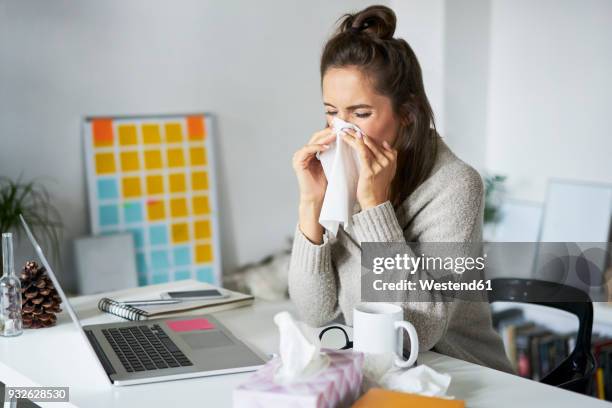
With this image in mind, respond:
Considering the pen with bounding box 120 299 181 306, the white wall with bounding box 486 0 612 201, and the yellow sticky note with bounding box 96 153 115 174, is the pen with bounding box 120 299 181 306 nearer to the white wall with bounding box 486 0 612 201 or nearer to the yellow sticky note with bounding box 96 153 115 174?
the yellow sticky note with bounding box 96 153 115 174

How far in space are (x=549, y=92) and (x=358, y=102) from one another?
212 cm

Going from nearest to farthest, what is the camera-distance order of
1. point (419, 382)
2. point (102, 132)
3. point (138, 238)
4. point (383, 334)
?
point (419, 382), point (383, 334), point (102, 132), point (138, 238)

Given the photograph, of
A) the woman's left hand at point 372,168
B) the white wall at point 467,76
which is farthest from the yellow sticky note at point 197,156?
the woman's left hand at point 372,168

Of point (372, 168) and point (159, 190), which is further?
point (159, 190)

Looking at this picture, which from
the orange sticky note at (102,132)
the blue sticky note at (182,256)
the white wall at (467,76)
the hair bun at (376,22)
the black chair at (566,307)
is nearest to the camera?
the black chair at (566,307)

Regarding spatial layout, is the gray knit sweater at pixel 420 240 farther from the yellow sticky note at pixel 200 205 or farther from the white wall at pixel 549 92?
the white wall at pixel 549 92

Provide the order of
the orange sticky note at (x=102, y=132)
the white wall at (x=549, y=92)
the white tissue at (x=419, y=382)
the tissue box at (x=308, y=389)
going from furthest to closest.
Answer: the white wall at (x=549, y=92) < the orange sticky note at (x=102, y=132) < the white tissue at (x=419, y=382) < the tissue box at (x=308, y=389)

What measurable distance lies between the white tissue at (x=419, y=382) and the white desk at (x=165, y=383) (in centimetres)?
6

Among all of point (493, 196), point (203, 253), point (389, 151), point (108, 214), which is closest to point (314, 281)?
point (389, 151)

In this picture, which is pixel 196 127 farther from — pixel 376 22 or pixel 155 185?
pixel 376 22

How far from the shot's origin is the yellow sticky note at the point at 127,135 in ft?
9.85

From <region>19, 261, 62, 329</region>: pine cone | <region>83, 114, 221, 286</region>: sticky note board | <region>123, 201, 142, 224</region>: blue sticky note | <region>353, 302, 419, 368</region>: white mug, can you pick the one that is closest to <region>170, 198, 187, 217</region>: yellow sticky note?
<region>83, 114, 221, 286</region>: sticky note board

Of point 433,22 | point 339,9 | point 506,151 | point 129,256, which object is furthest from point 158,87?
point 506,151

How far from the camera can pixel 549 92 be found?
3465 millimetres
